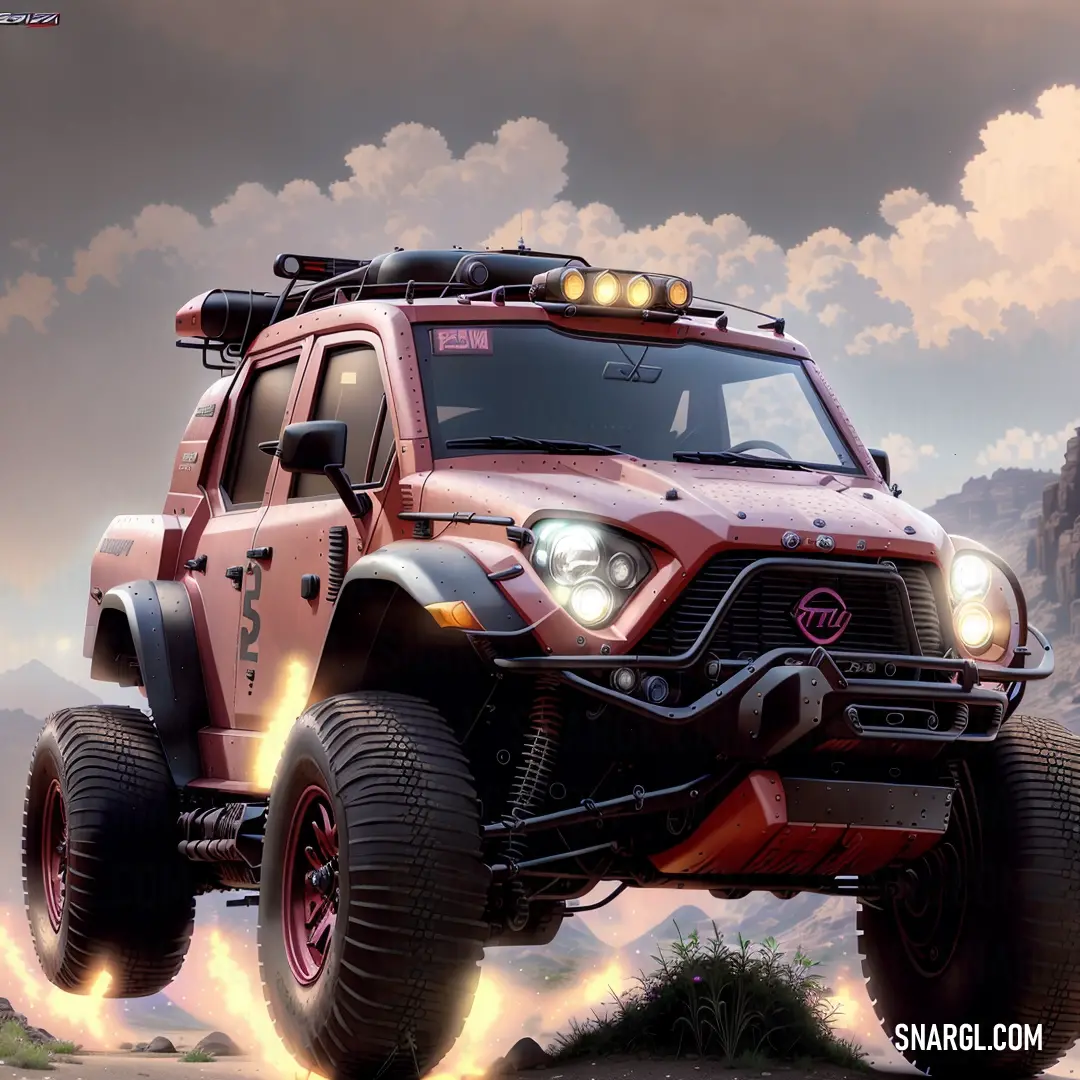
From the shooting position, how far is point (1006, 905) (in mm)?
6742

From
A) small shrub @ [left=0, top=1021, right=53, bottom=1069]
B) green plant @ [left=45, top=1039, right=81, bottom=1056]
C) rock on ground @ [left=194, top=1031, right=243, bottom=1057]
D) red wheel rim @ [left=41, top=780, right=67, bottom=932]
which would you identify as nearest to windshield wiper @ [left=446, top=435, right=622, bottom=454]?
small shrub @ [left=0, top=1021, right=53, bottom=1069]

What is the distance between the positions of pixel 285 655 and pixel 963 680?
2865mm

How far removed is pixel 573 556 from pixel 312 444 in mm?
1158

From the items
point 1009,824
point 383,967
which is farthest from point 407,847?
point 1009,824

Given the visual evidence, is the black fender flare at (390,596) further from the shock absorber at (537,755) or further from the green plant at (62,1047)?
the green plant at (62,1047)

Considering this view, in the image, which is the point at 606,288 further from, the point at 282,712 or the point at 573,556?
the point at 282,712

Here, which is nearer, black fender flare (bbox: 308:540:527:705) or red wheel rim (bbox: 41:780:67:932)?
black fender flare (bbox: 308:540:527:705)

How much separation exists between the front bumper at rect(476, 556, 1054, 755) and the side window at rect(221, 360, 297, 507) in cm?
290

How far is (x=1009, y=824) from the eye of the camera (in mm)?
6773

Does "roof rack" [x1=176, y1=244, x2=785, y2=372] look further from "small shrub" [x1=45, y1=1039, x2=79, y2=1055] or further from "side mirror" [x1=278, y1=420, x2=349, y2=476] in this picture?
"small shrub" [x1=45, y1=1039, x2=79, y2=1055]

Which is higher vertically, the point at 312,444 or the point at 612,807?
the point at 312,444

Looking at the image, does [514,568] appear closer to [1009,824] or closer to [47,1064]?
[1009,824]

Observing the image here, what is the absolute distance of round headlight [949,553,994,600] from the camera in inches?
254

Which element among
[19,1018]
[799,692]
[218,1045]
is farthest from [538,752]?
[19,1018]
